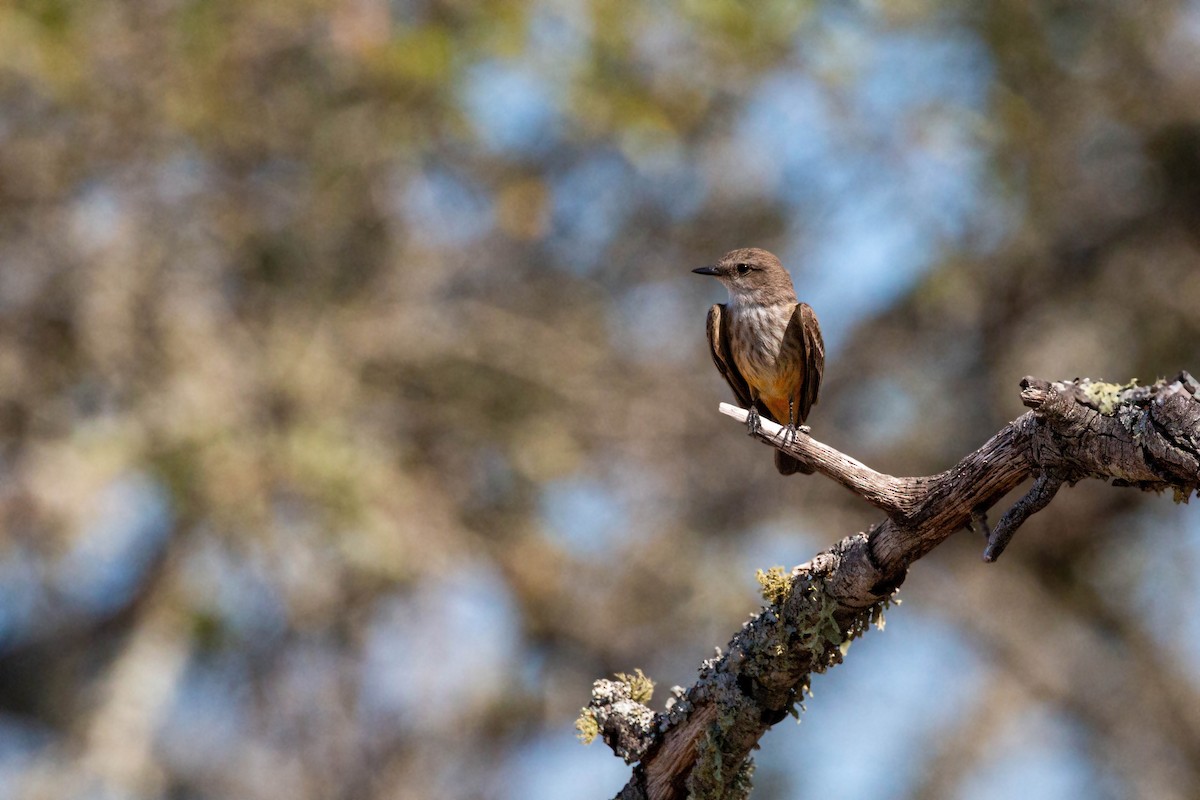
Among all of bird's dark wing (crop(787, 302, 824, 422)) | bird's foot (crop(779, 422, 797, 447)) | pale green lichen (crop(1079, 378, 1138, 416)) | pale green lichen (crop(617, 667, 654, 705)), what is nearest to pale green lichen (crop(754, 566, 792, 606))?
bird's foot (crop(779, 422, 797, 447))

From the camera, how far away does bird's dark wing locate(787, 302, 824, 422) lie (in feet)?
18.0

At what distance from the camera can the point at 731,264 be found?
625 centimetres

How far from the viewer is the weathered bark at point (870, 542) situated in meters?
2.38

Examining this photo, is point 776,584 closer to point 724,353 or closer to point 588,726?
point 588,726

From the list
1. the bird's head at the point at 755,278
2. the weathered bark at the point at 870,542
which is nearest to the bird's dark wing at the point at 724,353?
the bird's head at the point at 755,278

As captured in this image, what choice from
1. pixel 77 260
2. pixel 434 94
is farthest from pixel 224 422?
pixel 434 94

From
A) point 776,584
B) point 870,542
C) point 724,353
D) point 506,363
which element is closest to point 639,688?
point 776,584

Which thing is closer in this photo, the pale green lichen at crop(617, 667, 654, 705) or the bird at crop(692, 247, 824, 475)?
the pale green lichen at crop(617, 667, 654, 705)

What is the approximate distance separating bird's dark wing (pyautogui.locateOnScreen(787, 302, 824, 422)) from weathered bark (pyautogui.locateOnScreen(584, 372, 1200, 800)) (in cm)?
216

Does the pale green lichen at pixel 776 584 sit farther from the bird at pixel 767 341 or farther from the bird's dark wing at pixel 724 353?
the bird's dark wing at pixel 724 353

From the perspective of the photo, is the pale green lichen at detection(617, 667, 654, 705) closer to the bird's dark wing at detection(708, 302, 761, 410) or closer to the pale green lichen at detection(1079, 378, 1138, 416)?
the pale green lichen at detection(1079, 378, 1138, 416)

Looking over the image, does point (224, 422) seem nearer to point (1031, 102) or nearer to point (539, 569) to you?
point (539, 569)

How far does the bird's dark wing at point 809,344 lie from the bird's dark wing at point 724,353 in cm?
34

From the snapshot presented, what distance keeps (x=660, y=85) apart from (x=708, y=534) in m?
4.24
